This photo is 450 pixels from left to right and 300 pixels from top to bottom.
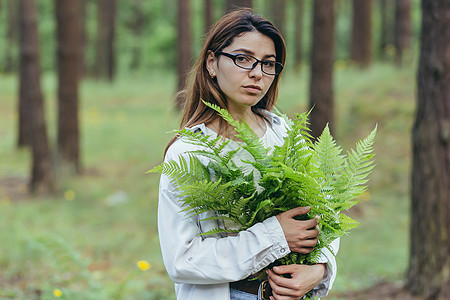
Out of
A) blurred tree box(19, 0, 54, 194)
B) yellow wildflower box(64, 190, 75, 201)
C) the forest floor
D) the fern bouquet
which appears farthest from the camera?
blurred tree box(19, 0, 54, 194)

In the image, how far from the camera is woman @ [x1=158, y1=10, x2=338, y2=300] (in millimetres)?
1935

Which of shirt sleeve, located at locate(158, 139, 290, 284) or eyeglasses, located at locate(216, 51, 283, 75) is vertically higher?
eyeglasses, located at locate(216, 51, 283, 75)

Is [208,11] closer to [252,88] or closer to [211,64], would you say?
[211,64]

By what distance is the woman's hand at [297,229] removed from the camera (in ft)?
6.38

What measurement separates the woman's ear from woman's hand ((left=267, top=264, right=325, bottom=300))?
90 centimetres

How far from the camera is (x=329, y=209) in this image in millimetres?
2002

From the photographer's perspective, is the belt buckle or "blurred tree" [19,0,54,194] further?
"blurred tree" [19,0,54,194]

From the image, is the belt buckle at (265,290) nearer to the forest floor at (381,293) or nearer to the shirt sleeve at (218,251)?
the shirt sleeve at (218,251)

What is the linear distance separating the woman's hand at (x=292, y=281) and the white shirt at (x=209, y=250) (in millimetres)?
66

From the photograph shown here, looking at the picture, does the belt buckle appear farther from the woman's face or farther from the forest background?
the woman's face

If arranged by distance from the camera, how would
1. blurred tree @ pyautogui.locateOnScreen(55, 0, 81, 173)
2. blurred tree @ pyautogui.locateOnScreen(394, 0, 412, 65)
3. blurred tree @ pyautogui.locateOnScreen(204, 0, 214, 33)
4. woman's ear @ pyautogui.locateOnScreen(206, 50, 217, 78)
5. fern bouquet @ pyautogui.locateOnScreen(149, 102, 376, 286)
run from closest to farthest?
fern bouquet @ pyautogui.locateOnScreen(149, 102, 376, 286) < woman's ear @ pyautogui.locateOnScreen(206, 50, 217, 78) < blurred tree @ pyautogui.locateOnScreen(55, 0, 81, 173) < blurred tree @ pyautogui.locateOnScreen(394, 0, 412, 65) < blurred tree @ pyautogui.locateOnScreen(204, 0, 214, 33)

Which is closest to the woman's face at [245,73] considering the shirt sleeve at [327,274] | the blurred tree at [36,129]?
the shirt sleeve at [327,274]

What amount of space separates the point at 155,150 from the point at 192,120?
420 inches

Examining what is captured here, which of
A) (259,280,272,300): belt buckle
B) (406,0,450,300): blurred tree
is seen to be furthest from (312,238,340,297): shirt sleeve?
(406,0,450,300): blurred tree
